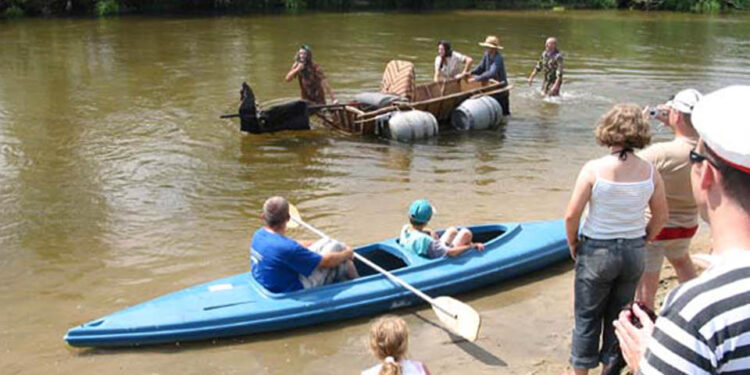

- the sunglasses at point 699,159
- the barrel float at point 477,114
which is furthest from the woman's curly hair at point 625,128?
the barrel float at point 477,114

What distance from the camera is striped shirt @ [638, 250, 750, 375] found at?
5.09 feet

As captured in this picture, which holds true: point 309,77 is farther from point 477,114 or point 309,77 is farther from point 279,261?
point 279,261

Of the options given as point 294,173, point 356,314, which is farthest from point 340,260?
point 294,173

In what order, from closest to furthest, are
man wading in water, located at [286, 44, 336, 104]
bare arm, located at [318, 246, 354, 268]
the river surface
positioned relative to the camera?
A: the river surface < bare arm, located at [318, 246, 354, 268] < man wading in water, located at [286, 44, 336, 104]

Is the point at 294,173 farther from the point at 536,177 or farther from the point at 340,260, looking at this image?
the point at 340,260

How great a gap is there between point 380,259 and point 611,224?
9.44 ft

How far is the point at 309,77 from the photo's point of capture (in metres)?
12.4

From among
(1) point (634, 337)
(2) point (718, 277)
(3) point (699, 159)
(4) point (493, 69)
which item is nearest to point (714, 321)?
(2) point (718, 277)

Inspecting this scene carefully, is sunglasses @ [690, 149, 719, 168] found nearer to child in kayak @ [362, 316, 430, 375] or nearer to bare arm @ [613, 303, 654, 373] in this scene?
bare arm @ [613, 303, 654, 373]

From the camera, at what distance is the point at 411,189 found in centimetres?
955

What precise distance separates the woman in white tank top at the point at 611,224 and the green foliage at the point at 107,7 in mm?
34130

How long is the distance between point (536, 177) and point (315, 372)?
5.90 meters

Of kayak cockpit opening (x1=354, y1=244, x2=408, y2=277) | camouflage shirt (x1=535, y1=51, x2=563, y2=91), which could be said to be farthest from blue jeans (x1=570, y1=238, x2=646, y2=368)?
camouflage shirt (x1=535, y1=51, x2=563, y2=91)

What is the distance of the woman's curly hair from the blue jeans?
57 cm
